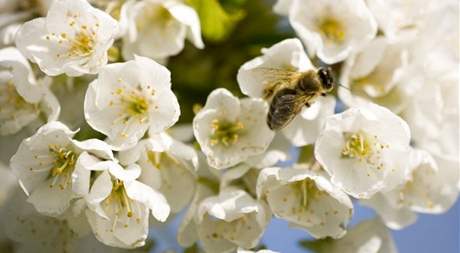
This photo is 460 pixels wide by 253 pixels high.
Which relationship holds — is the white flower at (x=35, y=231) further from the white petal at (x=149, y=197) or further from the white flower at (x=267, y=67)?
the white flower at (x=267, y=67)

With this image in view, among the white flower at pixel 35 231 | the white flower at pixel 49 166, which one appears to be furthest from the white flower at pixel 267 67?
the white flower at pixel 35 231

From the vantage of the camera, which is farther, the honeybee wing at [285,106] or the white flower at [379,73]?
the white flower at [379,73]

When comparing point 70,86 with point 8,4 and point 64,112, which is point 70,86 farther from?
point 8,4

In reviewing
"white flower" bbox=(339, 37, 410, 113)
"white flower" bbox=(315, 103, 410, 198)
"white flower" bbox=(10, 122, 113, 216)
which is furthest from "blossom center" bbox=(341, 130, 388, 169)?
"white flower" bbox=(10, 122, 113, 216)

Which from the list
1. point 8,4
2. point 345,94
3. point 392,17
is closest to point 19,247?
point 8,4

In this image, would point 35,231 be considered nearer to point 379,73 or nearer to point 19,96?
point 19,96

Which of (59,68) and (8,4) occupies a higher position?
(59,68)
